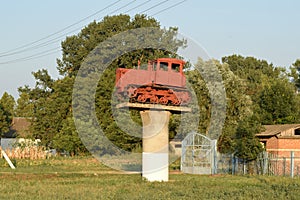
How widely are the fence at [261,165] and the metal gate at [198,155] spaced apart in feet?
1.69

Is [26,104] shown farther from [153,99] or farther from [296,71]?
[153,99]

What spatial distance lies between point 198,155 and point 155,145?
11551 mm

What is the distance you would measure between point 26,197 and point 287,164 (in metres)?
19.9

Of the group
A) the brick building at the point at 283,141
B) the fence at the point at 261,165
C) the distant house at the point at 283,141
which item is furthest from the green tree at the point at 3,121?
the fence at the point at 261,165

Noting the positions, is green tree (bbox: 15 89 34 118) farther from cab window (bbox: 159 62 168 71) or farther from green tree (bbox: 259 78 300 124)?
cab window (bbox: 159 62 168 71)

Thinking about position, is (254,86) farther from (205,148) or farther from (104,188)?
(104,188)

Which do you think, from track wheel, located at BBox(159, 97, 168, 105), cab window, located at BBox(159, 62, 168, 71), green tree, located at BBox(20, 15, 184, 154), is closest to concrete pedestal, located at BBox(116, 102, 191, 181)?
track wheel, located at BBox(159, 97, 168, 105)

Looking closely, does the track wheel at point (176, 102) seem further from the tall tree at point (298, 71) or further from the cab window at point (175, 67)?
the tall tree at point (298, 71)

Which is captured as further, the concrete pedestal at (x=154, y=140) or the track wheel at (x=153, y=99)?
the track wheel at (x=153, y=99)

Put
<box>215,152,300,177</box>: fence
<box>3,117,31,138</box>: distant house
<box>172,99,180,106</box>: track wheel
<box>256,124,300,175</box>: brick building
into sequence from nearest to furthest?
<box>172,99,180,106</box>: track wheel, <box>215,152,300,177</box>: fence, <box>256,124,300,175</box>: brick building, <box>3,117,31,138</box>: distant house

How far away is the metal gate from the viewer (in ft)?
116

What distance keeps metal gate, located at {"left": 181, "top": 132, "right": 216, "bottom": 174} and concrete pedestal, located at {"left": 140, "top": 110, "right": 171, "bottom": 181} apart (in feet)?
29.6

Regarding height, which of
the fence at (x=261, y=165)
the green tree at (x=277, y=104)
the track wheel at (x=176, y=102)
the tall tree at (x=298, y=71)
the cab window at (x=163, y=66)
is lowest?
the fence at (x=261, y=165)

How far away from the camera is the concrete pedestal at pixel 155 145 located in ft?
85.6
